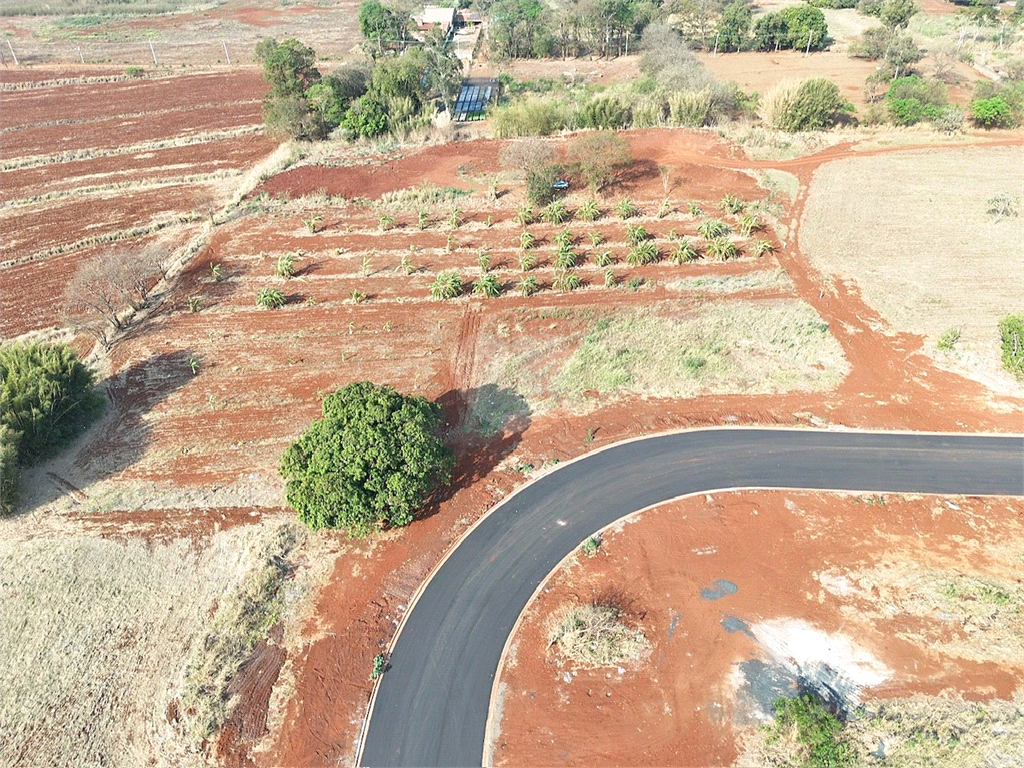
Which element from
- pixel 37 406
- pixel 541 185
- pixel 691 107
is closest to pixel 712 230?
pixel 541 185

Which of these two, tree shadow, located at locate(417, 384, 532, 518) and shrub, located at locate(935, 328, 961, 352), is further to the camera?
shrub, located at locate(935, 328, 961, 352)

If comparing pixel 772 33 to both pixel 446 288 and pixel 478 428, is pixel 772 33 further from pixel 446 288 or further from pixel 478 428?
pixel 478 428

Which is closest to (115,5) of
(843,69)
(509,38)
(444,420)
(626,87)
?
(509,38)

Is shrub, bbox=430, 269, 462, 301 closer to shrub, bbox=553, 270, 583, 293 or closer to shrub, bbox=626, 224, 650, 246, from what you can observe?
shrub, bbox=553, 270, 583, 293

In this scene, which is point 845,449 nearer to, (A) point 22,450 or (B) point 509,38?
(A) point 22,450

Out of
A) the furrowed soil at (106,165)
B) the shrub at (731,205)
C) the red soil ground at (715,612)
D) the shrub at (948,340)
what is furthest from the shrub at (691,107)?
the red soil ground at (715,612)

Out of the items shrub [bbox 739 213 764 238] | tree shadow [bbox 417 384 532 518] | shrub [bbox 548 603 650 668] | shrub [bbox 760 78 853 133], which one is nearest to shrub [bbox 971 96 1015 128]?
shrub [bbox 760 78 853 133]
